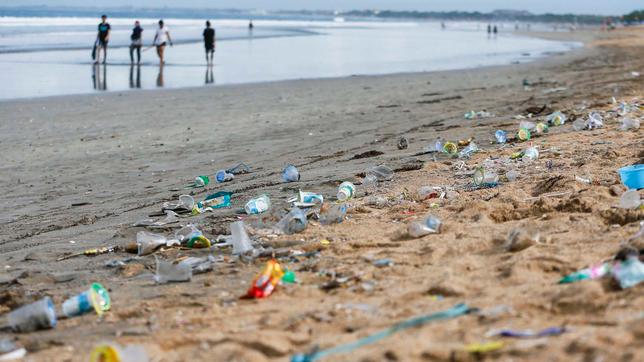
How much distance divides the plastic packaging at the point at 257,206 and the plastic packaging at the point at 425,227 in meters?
1.42

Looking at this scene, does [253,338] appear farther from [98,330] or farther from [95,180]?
[95,180]

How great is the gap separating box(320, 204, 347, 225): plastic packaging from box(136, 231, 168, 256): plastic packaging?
1.01m

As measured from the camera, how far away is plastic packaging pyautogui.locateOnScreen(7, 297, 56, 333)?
3469 millimetres

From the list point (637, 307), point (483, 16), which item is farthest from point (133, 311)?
point (483, 16)

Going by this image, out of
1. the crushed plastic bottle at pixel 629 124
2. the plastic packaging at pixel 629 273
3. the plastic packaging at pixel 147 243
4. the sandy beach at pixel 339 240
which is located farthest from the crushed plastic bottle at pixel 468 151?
the plastic packaging at pixel 629 273

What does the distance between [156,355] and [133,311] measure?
0.64 meters

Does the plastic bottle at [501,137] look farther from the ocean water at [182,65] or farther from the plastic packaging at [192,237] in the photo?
the ocean water at [182,65]

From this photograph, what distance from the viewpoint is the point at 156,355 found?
297cm

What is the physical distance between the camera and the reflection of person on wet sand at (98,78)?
16922 millimetres

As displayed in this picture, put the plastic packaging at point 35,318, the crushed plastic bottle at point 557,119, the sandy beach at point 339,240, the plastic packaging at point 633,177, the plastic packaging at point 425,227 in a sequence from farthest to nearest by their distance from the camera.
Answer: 1. the crushed plastic bottle at point 557,119
2. the plastic packaging at point 633,177
3. the plastic packaging at point 425,227
4. the plastic packaging at point 35,318
5. the sandy beach at point 339,240

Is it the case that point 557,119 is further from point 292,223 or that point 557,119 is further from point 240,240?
point 240,240

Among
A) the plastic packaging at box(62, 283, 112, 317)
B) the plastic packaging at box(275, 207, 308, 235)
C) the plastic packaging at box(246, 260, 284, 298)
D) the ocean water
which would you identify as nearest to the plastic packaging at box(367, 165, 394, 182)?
the plastic packaging at box(275, 207, 308, 235)

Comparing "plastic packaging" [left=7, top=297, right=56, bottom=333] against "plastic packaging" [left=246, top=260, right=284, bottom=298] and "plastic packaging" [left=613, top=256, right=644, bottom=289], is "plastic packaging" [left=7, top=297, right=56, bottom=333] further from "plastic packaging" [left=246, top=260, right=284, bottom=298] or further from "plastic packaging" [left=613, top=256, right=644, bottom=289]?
"plastic packaging" [left=613, top=256, right=644, bottom=289]

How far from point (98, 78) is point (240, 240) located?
15163 millimetres
